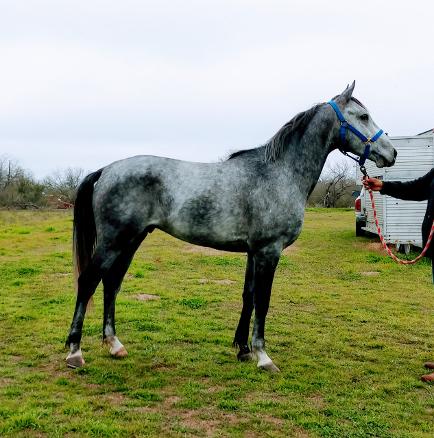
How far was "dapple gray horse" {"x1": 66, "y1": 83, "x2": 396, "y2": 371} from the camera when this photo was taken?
4531mm

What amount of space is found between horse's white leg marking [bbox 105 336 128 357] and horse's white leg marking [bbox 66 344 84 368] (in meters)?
0.37

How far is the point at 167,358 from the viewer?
490 cm

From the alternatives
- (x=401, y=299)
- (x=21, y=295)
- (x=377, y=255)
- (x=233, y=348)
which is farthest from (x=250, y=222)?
(x=377, y=255)

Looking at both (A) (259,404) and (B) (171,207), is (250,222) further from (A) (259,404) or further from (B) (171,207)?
(A) (259,404)

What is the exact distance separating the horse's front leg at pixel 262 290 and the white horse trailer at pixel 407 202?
9.01 meters

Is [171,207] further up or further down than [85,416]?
further up

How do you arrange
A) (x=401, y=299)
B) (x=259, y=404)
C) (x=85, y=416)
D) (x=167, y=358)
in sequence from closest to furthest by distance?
1. (x=85, y=416)
2. (x=259, y=404)
3. (x=167, y=358)
4. (x=401, y=299)

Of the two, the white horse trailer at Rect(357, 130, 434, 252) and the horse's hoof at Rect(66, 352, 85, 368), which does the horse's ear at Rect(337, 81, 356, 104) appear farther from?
the white horse trailer at Rect(357, 130, 434, 252)

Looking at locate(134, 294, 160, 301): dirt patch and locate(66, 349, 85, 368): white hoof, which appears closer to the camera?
locate(66, 349, 85, 368): white hoof

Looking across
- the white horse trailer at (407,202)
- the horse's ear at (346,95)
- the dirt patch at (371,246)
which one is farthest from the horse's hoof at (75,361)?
the dirt patch at (371,246)

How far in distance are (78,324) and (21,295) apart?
392 centimetres

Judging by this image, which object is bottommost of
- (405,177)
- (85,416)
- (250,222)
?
(85,416)

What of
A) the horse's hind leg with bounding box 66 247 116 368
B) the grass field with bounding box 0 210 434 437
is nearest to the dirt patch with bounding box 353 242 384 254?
the grass field with bounding box 0 210 434 437

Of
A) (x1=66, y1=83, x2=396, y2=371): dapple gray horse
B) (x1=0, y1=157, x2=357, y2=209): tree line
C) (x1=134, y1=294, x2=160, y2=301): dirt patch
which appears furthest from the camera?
(x1=0, y1=157, x2=357, y2=209): tree line
